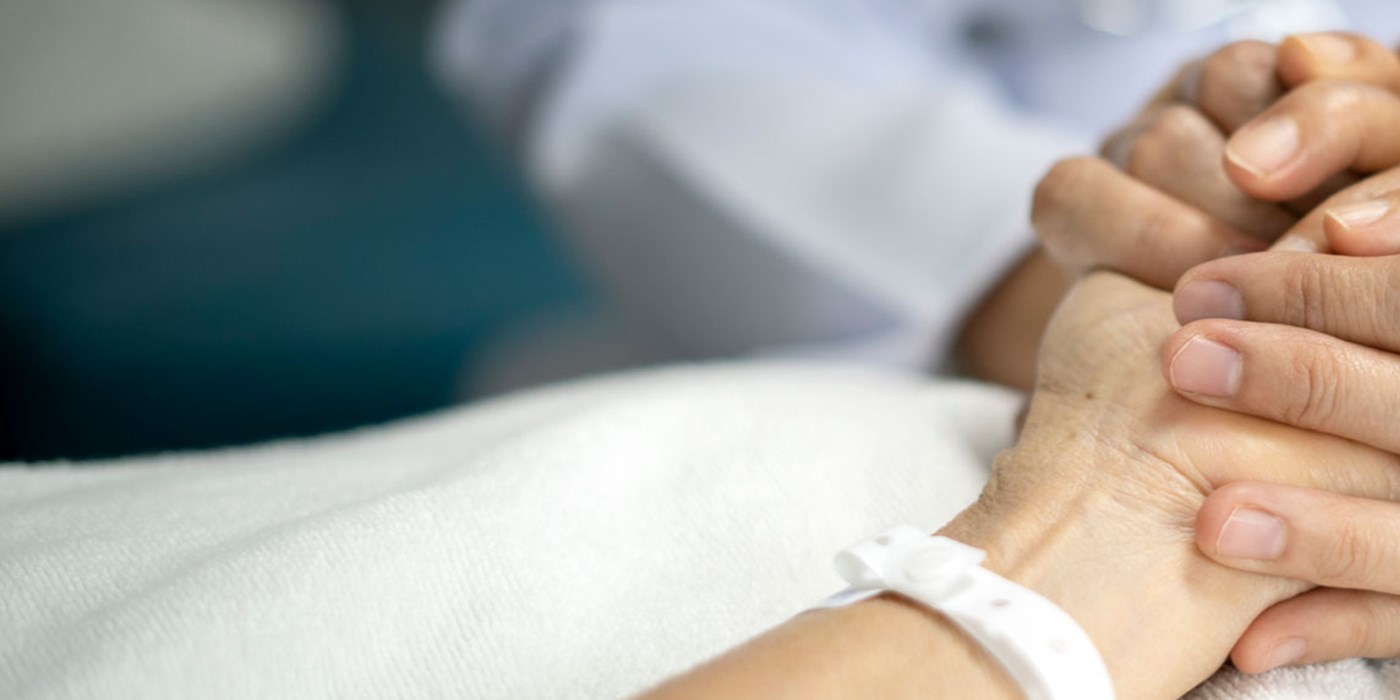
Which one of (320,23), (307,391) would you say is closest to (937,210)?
(307,391)

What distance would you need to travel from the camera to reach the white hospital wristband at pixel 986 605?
1.14 ft

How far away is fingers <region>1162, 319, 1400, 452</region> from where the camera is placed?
0.41 m

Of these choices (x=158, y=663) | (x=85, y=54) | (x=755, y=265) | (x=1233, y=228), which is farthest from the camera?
(x=85, y=54)

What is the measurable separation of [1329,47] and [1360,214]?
0.14 m

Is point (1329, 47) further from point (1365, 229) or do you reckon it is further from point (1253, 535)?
point (1253, 535)

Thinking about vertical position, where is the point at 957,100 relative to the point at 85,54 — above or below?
above

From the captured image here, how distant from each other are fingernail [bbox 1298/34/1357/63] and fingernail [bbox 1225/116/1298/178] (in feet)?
0.20

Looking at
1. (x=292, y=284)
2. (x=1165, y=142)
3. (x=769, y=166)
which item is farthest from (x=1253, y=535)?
(x=292, y=284)

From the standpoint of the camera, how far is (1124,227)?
527 mm

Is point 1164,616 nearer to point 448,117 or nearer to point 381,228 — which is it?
point 381,228

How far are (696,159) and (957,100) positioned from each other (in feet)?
0.70

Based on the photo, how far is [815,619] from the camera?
0.38 meters

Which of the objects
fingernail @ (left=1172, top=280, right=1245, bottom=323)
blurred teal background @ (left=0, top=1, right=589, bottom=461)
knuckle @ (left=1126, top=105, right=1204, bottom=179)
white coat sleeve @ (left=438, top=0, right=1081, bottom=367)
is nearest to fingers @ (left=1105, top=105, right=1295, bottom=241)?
knuckle @ (left=1126, top=105, right=1204, bottom=179)

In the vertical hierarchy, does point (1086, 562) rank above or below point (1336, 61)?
below
